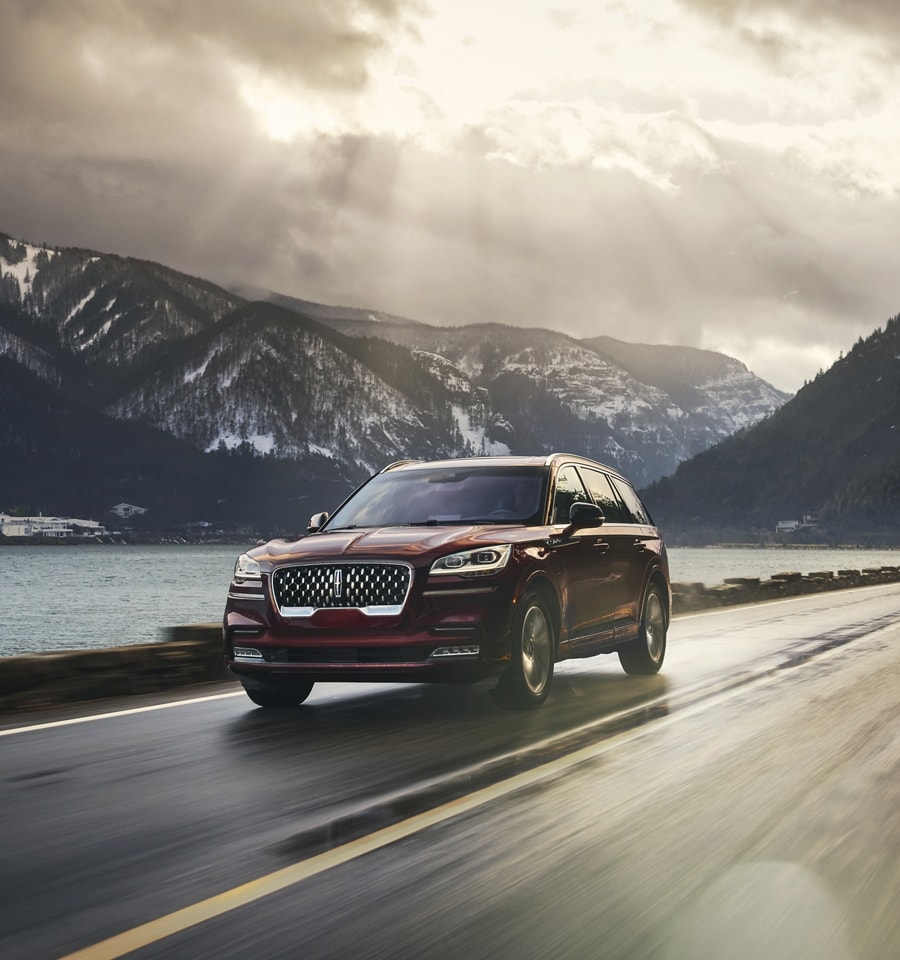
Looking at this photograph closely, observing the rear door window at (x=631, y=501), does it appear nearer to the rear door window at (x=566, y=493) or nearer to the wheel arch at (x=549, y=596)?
the rear door window at (x=566, y=493)

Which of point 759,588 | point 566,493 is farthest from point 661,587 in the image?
point 759,588

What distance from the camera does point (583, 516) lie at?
1057 centimetres

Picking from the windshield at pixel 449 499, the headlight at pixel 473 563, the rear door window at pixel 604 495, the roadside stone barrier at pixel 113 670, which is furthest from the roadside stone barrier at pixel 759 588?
the headlight at pixel 473 563

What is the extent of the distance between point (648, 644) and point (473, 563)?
3878mm

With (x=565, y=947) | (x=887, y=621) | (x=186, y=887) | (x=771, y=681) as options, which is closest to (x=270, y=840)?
(x=186, y=887)

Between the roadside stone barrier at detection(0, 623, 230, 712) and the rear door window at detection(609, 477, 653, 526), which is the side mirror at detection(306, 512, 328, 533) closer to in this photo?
the roadside stone barrier at detection(0, 623, 230, 712)

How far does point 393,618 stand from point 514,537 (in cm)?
124

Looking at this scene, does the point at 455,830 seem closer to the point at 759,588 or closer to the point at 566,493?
the point at 566,493

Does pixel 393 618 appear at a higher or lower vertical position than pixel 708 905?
higher

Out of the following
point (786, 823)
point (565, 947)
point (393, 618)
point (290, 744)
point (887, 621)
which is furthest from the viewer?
point (887, 621)

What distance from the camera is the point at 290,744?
8.28 meters

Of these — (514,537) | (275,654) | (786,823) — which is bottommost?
(786,823)

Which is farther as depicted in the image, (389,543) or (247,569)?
(247,569)

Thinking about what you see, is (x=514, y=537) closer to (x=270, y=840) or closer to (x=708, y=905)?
(x=270, y=840)
